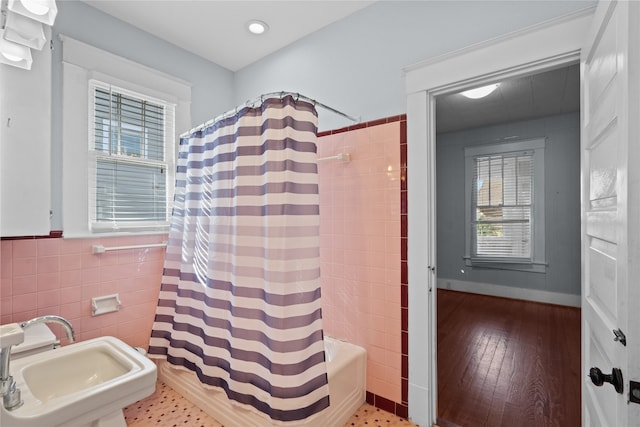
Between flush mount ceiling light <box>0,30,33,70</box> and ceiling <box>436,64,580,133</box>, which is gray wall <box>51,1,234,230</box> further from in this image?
ceiling <box>436,64,580,133</box>

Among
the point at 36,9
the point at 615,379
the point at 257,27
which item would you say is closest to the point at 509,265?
the point at 615,379

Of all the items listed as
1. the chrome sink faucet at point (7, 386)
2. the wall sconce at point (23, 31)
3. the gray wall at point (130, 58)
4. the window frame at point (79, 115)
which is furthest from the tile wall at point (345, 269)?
the wall sconce at point (23, 31)

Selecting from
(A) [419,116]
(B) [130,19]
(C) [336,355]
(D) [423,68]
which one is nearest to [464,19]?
(D) [423,68]

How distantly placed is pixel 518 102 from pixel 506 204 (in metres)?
1.46

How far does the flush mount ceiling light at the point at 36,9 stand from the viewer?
1.31 m

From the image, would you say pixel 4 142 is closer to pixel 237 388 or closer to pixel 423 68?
pixel 237 388

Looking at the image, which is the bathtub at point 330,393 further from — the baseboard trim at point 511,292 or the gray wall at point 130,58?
the baseboard trim at point 511,292

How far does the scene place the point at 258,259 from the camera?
1.55 metres

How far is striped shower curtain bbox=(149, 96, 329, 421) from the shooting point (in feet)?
4.65

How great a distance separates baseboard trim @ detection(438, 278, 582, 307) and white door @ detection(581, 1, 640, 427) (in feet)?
11.0

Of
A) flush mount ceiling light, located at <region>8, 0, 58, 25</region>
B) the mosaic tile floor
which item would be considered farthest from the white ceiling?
the mosaic tile floor

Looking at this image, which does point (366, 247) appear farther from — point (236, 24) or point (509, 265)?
point (509, 265)

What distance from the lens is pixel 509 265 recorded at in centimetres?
425

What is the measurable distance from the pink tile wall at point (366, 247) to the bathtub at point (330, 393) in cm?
9
